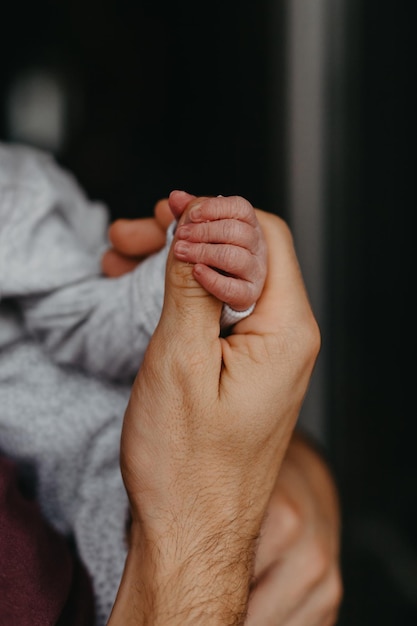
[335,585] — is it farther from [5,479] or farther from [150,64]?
[150,64]

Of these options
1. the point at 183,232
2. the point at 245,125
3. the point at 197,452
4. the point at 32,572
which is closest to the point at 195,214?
the point at 183,232

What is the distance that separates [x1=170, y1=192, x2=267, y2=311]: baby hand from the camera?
40cm

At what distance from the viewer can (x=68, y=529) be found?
23.5 inches

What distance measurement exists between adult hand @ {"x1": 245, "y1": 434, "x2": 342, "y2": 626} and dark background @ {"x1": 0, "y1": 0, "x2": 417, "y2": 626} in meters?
0.30

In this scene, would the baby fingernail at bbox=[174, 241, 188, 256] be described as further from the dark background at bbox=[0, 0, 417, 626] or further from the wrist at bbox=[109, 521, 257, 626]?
the dark background at bbox=[0, 0, 417, 626]

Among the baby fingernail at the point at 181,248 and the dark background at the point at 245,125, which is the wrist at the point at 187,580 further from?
the dark background at the point at 245,125

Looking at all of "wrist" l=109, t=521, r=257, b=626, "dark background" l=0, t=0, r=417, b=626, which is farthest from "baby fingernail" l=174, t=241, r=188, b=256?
"dark background" l=0, t=0, r=417, b=626

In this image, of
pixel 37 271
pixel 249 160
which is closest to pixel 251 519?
pixel 37 271

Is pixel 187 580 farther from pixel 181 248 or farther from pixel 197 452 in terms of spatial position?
pixel 181 248

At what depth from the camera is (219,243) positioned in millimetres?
404

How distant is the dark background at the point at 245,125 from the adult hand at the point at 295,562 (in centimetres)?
30

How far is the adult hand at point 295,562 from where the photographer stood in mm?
566

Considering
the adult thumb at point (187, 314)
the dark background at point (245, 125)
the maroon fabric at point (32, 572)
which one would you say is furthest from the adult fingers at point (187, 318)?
the dark background at point (245, 125)

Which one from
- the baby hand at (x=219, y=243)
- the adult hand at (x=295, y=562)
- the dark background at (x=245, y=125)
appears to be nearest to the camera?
the baby hand at (x=219, y=243)
